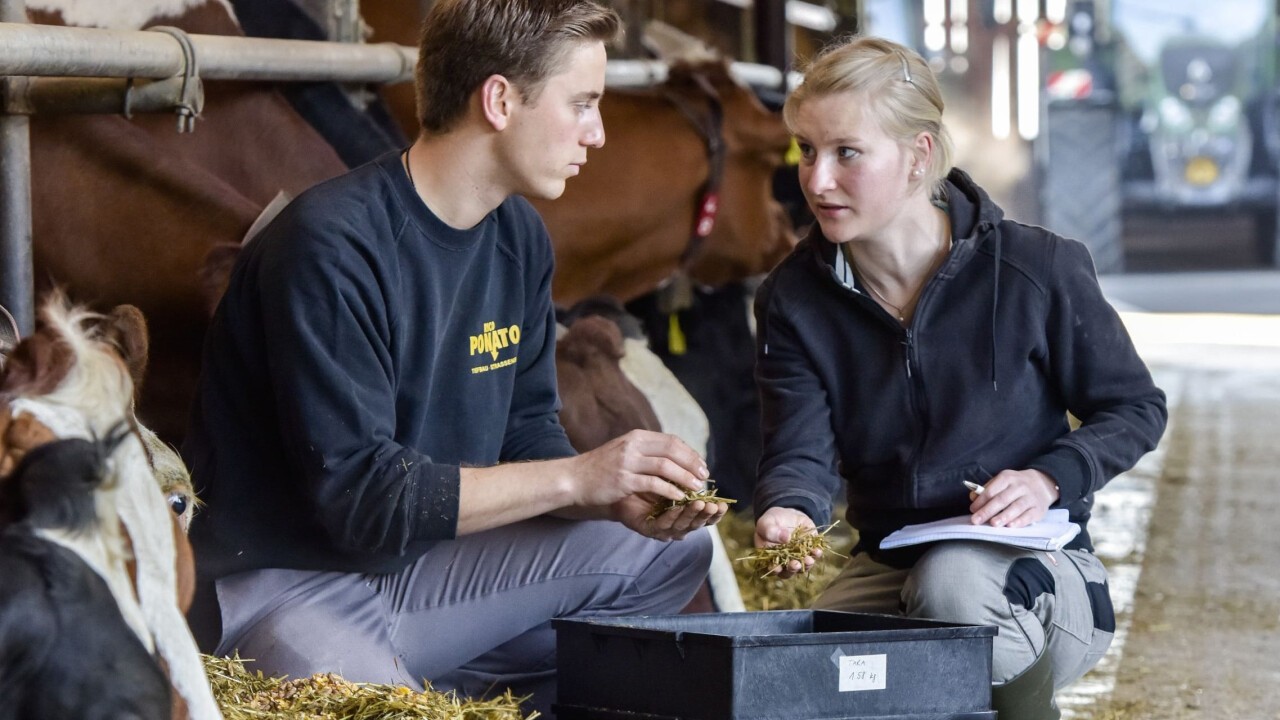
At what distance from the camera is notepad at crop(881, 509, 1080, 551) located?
2096mm

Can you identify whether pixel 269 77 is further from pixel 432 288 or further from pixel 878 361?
pixel 878 361

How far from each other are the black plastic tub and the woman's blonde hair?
28.0 inches

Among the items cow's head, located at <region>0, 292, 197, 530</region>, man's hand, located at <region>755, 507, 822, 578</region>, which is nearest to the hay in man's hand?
man's hand, located at <region>755, 507, 822, 578</region>

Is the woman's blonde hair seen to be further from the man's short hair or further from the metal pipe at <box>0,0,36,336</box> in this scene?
the metal pipe at <box>0,0,36,336</box>

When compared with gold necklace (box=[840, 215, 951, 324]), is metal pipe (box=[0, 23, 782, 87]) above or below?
above

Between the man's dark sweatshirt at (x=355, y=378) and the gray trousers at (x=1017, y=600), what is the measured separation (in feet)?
2.07

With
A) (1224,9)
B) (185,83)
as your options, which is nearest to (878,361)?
(185,83)

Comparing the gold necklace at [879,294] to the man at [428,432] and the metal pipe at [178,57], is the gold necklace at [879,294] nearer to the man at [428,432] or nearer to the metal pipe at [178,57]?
the man at [428,432]

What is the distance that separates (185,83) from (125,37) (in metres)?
0.18

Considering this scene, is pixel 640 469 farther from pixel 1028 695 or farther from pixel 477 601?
pixel 1028 695

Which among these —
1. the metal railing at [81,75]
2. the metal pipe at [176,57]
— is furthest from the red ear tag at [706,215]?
the metal railing at [81,75]

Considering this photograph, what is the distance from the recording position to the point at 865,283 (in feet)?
7.93

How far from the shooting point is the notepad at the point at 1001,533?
6.88 feet

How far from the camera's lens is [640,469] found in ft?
6.54
